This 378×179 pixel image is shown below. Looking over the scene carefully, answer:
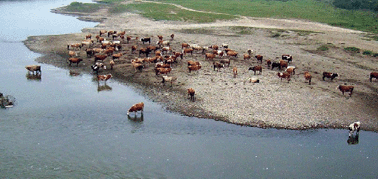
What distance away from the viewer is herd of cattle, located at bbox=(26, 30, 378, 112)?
26.6m

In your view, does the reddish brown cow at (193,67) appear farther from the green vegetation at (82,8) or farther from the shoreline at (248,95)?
the green vegetation at (82,8)

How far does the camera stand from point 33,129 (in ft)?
58.8

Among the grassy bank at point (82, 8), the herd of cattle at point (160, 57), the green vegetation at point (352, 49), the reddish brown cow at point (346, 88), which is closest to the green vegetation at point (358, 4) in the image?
the green vegetation at point (352, 49)

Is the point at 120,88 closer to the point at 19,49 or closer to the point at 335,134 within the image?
the point at 335,134

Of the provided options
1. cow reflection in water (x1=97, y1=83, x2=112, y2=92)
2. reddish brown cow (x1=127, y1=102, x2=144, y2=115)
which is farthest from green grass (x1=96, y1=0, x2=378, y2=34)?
reddish brown cow (x1=127, y1=102, x2=144, y2=115)

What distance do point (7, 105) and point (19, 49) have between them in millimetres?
17125

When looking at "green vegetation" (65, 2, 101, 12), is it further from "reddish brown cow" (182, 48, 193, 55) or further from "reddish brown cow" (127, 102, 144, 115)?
"reddish brown cow" (127, 102, 144, 115)

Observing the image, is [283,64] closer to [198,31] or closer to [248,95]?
[248,95]

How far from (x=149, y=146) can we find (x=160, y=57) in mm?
13842

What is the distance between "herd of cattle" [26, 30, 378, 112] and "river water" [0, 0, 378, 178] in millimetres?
4436

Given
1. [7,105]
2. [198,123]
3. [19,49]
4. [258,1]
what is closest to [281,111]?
[198,123]

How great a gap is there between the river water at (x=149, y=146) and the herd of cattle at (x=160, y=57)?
14.6ft

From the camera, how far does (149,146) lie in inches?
658

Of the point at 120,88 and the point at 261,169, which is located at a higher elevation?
the point at 120,88
